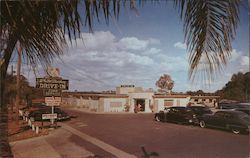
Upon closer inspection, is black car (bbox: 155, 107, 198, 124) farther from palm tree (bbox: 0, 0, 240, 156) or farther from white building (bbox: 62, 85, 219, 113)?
palm tree (bbox: 0, 0, 240, 156)

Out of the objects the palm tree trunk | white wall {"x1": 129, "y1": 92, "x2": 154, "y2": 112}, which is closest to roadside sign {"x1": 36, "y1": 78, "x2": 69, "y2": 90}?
the palm tree trunk

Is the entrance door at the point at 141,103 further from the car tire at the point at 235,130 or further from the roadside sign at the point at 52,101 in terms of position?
the car tire at the point at 235,130

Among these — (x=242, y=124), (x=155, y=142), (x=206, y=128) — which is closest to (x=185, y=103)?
(x=206, y=128)

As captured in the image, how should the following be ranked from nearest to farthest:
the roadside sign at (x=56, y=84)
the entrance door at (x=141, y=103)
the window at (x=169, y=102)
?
the roadside sign at (x=56, y=84)
the window at (x=169, y=102)
the entrance door at (x=141, y=103)

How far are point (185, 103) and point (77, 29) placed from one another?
44468 millimetres

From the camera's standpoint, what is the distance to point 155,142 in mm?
14219

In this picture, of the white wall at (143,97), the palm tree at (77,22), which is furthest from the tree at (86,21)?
the white wall at (143,97)

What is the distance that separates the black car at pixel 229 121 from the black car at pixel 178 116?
1558 millimetres

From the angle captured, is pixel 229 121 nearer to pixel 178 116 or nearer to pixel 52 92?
pixel 178 116

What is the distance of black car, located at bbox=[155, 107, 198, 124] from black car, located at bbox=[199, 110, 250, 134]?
1.56m

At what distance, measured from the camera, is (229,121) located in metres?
18.9

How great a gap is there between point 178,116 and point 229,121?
608 cm

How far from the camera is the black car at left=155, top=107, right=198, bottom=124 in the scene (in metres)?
23.2

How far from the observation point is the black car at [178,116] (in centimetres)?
2325
